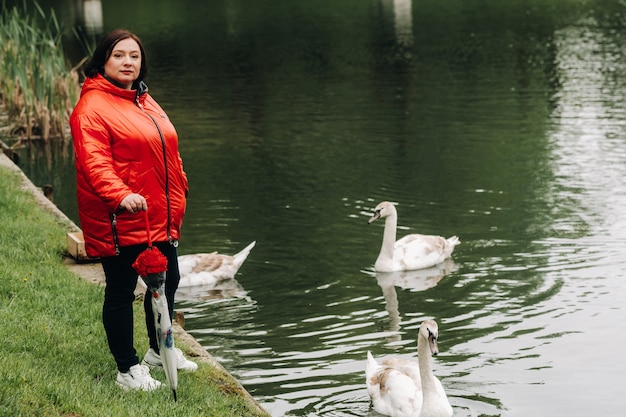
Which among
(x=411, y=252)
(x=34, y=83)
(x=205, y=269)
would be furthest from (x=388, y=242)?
(x=34, y=83)

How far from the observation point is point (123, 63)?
663 cm

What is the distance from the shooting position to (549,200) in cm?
1634

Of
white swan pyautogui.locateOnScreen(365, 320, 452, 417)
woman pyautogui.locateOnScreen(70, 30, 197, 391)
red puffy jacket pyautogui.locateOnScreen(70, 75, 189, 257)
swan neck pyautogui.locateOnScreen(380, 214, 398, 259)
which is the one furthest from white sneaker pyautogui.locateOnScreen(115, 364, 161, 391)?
swan neck pyautogui.locateOnScreen(380, 214, 398, 259)

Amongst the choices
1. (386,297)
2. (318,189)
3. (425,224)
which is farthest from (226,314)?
(318,189)

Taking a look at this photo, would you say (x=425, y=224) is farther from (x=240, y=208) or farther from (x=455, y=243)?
(x=240, y=208)

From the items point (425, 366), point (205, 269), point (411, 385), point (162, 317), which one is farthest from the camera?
point (205, 269)

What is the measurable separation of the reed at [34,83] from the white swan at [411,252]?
8.60 metres

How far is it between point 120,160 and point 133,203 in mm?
450

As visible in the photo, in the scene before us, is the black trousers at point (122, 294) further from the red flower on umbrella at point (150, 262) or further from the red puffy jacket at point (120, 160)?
the red flower on umbrella at point (150, 262)

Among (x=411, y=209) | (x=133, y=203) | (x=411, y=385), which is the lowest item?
(x=411, y=209)

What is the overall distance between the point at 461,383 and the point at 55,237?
172 inches

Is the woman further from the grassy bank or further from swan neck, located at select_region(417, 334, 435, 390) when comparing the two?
swan neck, located at select_region(417, 334, 435, 390)

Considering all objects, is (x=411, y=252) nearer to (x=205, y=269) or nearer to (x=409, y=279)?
(x=409, y=279)

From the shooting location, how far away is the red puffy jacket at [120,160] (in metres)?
6.47
